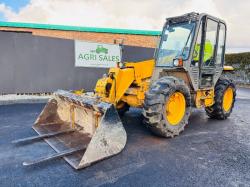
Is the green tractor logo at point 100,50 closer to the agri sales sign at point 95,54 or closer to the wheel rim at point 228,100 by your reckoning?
the agri sales sign at point 95,54

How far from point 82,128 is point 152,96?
5.06 feet

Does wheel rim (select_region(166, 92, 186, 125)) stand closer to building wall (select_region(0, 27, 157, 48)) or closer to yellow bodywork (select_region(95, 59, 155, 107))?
yellow bodywork (select_region(95, 59, 155, 107))

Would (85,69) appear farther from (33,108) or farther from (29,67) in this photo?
(33,108)

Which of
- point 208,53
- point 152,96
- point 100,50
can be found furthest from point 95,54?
point 152,96

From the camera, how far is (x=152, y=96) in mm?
4332

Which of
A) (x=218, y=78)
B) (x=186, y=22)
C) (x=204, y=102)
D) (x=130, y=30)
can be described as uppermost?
(x=130, y=30)

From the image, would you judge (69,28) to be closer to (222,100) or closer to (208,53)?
(208,53)

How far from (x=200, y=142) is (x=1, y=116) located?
5.25 metres

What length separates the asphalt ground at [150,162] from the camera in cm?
316

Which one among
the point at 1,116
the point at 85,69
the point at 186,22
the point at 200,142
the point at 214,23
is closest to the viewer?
the point at 200,142

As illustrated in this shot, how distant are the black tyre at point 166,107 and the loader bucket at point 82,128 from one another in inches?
27.3

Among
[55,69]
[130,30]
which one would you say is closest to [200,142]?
[55,69]

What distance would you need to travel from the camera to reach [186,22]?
212 inches

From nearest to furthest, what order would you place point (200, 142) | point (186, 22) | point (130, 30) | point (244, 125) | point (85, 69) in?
1. point (200, 142)
2. point (186, 22)
3. point (244, 125)
4. point (85, 69)
5. point (130, 30)
